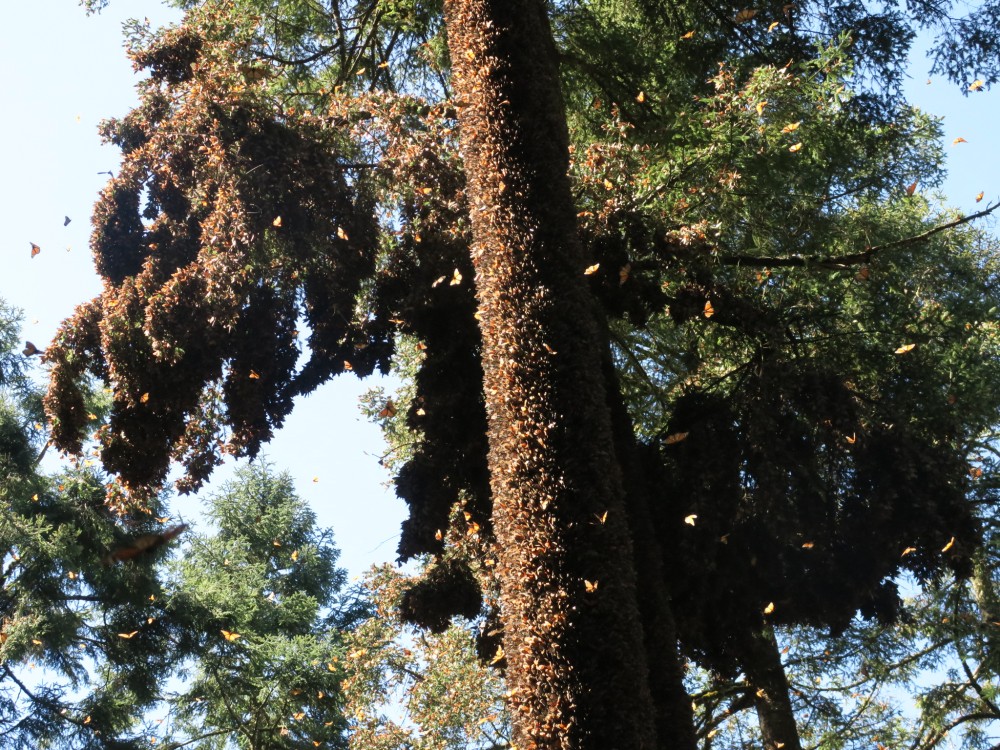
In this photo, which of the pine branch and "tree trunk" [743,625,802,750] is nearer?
the pine branch

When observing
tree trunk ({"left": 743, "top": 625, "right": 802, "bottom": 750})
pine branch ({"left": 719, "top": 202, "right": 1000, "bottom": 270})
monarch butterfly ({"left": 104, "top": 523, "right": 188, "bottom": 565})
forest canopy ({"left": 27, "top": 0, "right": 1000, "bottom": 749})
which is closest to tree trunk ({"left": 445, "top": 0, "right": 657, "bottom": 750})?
forest canopy ({"left": 27, "top": 0, "right": 1000, "bottom": 749})

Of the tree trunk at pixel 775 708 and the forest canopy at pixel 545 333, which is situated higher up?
the forest canopy at pixel 545 333

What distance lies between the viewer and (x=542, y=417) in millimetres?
6590

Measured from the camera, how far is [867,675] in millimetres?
12156

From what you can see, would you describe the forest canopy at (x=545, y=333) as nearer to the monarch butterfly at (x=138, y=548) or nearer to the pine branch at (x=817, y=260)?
the pine branch at (x=817, y=260)

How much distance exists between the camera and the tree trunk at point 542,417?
588 centimetres

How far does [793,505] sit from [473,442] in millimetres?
2774

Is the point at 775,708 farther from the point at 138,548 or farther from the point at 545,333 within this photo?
the point at 138,548

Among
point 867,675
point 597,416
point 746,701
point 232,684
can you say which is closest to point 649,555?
point 597,416

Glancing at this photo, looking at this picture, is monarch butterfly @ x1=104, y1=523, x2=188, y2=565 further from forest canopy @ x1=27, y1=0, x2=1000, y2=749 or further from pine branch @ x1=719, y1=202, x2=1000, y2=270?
pine branch @ x1=719, y1=202, x2=1000, y2=270

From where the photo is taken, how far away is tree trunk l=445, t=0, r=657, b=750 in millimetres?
5883

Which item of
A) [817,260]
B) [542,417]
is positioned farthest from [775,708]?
[542,417]

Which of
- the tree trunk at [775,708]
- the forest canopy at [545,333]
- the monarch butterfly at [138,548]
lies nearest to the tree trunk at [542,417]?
the forest canopy at [545,333]

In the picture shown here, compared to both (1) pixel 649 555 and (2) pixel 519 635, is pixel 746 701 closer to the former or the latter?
(1) pixel 649 555
